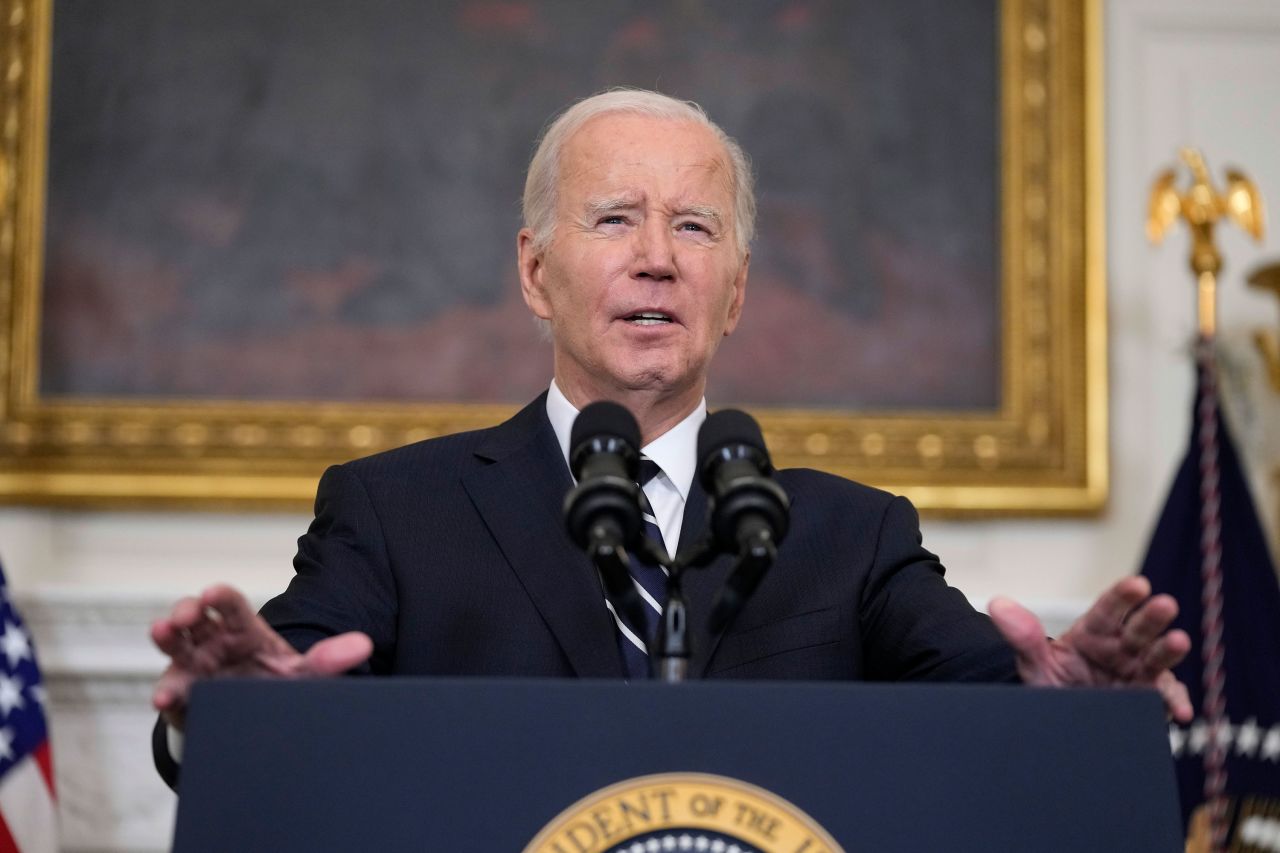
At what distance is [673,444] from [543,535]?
313 mm

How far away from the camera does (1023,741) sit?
58.4 inches

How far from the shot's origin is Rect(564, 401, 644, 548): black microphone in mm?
1563

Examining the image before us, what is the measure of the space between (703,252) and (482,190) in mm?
2364

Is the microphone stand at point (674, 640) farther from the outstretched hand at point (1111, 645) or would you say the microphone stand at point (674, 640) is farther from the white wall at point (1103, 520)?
the white wall at point (1103, 520)

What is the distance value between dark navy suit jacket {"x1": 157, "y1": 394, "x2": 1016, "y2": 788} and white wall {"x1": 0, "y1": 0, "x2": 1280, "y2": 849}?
216 cm

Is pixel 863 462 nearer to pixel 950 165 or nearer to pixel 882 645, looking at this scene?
pixel 950 165

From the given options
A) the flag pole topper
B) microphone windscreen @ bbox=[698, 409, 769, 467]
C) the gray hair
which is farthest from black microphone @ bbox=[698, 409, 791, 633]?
the flag pole topper

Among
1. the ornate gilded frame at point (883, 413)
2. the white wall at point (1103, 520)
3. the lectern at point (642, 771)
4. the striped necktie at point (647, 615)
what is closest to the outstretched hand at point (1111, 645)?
the lectern at point (642, 771)

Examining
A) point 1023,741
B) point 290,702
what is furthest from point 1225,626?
point 290,702

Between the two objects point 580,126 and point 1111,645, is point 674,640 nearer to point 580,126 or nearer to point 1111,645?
point 1111,645

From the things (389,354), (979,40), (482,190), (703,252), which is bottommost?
(703,252)

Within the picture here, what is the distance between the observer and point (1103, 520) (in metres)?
4.74

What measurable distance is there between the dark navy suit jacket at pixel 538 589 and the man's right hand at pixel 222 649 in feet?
1.24

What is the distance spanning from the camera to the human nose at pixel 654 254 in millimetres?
2463
